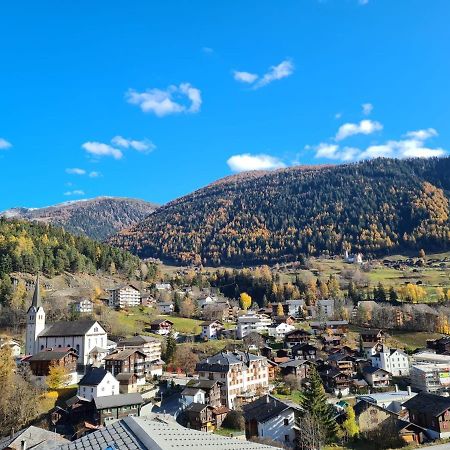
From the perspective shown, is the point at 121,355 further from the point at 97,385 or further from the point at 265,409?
the point at 265,409

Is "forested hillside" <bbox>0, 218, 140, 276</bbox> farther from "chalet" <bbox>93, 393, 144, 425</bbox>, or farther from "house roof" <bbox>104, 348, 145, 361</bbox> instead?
"chalet" <bbox>93, 393, 144, 425</bbox>

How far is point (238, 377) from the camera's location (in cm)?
6819

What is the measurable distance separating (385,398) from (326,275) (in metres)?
132

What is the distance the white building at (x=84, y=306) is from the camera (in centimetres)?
10169

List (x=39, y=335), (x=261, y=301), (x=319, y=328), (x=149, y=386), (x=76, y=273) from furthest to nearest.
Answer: (x=261, y=301) < (x=76, y=273) < (x=319, y=328) < (x=39, y=335) < (x=149, y=386)

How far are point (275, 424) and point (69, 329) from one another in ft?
132

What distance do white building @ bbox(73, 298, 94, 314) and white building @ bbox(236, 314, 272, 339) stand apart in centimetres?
3218

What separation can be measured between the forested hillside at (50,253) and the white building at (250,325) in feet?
175

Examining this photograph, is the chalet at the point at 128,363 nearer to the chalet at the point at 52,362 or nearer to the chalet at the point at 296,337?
the chalet at the point at 52,362

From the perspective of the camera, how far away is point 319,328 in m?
108

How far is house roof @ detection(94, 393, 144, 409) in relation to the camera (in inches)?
2186

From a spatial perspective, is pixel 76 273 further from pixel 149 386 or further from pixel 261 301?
pixel 149 386

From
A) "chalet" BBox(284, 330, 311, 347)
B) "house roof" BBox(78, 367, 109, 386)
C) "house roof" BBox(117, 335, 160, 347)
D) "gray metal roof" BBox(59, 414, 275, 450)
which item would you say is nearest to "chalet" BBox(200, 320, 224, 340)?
"chalet" BBox(284, 330, 311, 347)

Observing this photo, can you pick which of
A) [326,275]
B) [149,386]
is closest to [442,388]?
[149,386]
